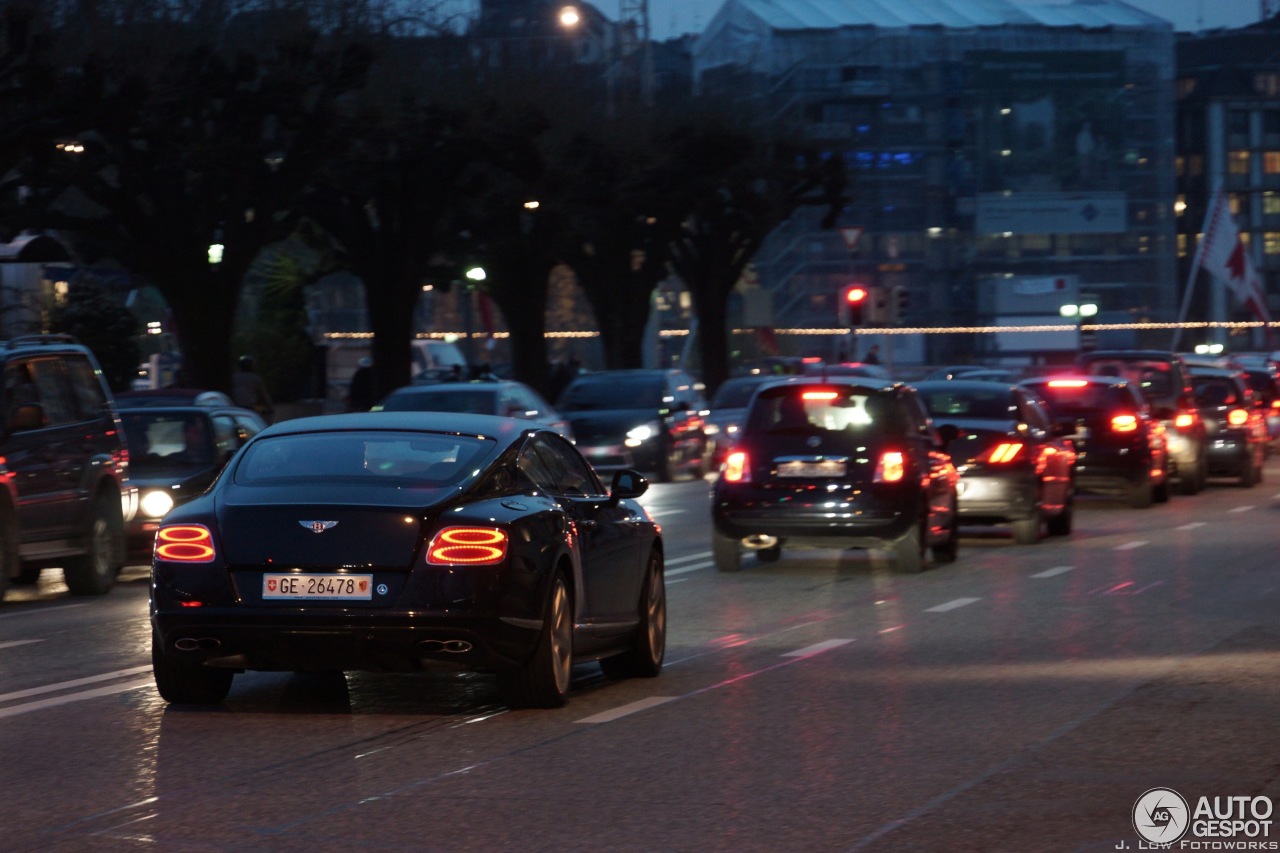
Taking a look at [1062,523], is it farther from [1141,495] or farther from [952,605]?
[952,605]

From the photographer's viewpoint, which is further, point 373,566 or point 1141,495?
point 1141,495

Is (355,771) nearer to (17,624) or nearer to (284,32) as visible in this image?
(17,624)

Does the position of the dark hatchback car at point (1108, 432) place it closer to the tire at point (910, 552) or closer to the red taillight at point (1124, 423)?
the red taillight at point (1124, 423)

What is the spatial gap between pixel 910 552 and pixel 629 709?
8.15 meters

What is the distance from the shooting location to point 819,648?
1305 cm

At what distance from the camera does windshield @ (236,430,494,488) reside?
10133 millimetres

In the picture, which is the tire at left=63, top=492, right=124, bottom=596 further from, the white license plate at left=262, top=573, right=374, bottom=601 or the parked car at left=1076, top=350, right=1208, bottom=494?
the parked car at left=1076, top=350, right=1208, bottom=494

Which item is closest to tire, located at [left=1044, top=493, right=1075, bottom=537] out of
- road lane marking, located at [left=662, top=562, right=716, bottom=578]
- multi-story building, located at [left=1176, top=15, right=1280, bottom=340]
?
road lane marking, located at [left=662, top=562, right=716, bottom=578]

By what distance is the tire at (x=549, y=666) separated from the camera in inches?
396

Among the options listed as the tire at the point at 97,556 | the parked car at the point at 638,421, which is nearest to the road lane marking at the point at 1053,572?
the tire at the point at 97,556

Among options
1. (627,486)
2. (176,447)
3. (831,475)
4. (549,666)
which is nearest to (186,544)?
(549,666)

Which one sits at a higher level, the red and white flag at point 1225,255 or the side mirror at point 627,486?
the red and white flag at point 1225,255

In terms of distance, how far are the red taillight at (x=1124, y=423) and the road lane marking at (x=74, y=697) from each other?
18.0 m

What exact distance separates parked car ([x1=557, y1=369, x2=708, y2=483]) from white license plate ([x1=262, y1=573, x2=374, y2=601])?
2435 cm
